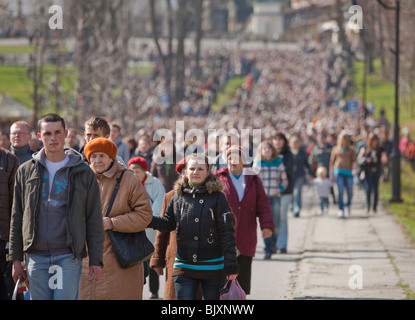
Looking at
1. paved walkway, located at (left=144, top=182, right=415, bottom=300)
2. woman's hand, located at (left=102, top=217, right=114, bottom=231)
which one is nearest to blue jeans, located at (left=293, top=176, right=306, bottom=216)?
paved walkway, located at (left=144, top=182, right=415, bottom=300)

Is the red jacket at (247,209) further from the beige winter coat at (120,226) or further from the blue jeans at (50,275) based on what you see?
the blue jeans at (50,275)

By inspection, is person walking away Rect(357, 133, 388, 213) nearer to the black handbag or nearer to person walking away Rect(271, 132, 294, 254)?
person walking away Rect(271, 132, 294, 254)

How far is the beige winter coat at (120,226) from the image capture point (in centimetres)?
728

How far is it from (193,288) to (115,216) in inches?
36.0

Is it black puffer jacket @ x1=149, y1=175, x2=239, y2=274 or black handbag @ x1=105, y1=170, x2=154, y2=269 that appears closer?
black handbag @ x1=105, y1=170, x2=154, y2=269

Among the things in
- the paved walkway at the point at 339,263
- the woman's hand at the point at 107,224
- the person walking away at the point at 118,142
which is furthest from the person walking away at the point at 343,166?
the woman's hand at the point at 107,224

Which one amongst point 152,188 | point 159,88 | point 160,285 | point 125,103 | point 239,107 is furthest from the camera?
point 239,107

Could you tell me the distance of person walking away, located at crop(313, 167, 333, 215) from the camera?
20312 mm

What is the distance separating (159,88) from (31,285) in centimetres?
3961

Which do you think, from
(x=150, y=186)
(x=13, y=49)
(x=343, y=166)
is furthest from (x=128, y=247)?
(x=13, y=49)

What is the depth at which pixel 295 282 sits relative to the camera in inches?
465

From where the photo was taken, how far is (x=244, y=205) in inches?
384
